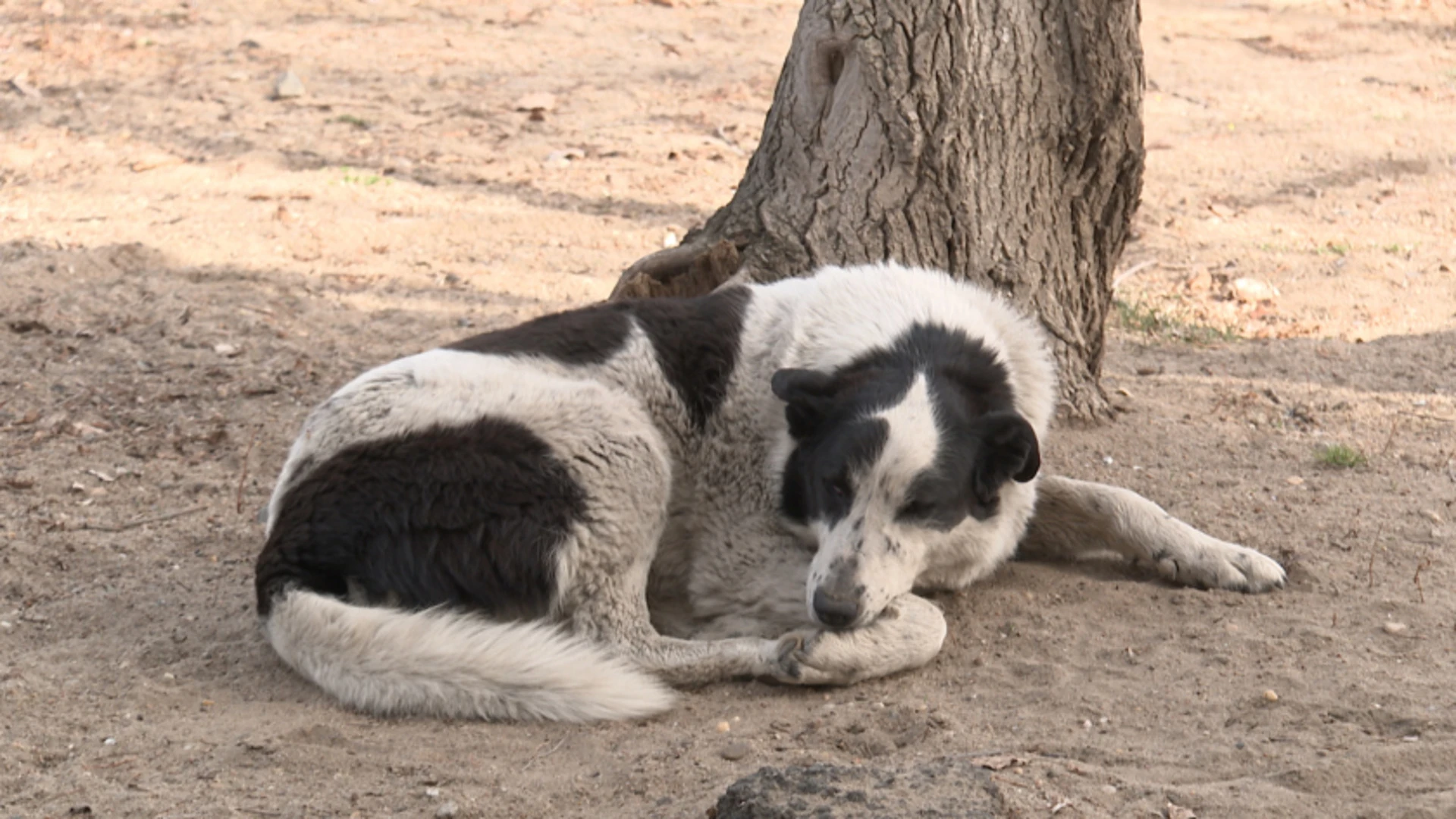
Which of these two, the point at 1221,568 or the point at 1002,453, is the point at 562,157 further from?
the point at 1221,568

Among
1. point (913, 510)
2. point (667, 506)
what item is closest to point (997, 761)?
point (913, 510)

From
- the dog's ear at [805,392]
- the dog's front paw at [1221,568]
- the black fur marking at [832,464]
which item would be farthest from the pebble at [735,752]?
the dog's front paw at [1221,568]

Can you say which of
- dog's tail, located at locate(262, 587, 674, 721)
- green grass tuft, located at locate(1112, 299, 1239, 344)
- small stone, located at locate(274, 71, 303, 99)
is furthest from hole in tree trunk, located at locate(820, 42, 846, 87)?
small stone, located at locate(274, 71, 303, 99)

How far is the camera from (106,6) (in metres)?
12.8

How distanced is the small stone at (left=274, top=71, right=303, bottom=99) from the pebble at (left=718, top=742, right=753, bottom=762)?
29.3 ft

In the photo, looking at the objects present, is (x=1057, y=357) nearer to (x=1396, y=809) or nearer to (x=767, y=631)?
(x=767, y=631)

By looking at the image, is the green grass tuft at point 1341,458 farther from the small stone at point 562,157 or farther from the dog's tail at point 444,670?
the small stone at point 562,157

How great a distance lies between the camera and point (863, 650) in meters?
4.06

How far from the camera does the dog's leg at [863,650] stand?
13.2 feet

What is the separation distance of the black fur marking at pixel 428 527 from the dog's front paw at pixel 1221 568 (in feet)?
6.71

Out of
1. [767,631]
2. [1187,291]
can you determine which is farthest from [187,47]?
[767,631]

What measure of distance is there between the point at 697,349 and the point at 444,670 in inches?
57.4

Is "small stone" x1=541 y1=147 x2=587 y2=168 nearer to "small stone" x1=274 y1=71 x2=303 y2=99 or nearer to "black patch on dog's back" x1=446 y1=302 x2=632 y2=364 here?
"small stone" x1=274 y1=71 x2=303 y2=99

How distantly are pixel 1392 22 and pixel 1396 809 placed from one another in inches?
572
